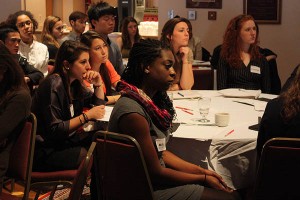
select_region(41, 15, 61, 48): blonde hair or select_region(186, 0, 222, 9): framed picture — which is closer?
select_region(41, 15, 61, 48): blonde hair

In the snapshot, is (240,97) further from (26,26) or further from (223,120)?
(26,26)

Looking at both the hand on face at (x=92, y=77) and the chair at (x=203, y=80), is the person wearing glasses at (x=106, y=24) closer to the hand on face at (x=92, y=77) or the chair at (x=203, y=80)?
the chair at (x=203, y=80)

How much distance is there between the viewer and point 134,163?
1.93m

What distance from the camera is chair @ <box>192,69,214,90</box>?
15.4 feet

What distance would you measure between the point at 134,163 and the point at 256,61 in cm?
276

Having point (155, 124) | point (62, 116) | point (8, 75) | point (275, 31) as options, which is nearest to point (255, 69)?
point (62, 116)

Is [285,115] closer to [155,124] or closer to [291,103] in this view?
[291,103]

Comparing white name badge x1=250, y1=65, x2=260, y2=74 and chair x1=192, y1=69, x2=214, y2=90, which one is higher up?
white name badge x1=250, y1=65, x2=260, y2=74

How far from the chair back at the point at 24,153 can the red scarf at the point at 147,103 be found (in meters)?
0.66

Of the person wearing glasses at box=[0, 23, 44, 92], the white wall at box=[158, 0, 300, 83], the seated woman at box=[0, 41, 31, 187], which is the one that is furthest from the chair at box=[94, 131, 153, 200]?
the white wall at box=[158, 0, 300, 83]

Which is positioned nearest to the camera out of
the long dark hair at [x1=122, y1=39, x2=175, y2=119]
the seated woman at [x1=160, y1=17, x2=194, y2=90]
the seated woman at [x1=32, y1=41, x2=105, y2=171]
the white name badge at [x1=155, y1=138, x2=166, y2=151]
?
the white name badge at [x1=155, y1=138, x2=166, y2=151]

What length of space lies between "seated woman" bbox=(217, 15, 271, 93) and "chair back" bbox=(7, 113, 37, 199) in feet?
7.34

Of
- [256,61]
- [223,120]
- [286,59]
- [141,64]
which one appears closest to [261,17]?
[286,59]

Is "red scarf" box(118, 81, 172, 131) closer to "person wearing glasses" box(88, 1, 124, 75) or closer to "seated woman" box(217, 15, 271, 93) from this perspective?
"seated woman" box(217, 15, 271, 93)
